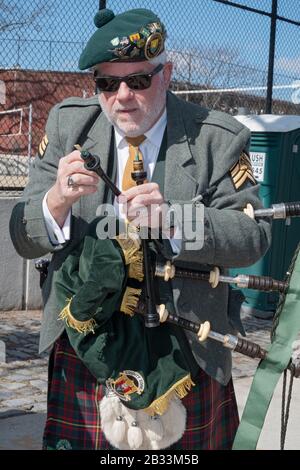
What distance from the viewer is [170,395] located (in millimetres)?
2031

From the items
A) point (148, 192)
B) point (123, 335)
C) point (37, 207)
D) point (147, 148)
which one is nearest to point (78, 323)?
point (123, 335)

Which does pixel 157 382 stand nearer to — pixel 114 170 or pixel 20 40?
pixel 114 170

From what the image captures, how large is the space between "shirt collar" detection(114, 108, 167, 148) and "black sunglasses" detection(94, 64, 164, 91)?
0.16 meters

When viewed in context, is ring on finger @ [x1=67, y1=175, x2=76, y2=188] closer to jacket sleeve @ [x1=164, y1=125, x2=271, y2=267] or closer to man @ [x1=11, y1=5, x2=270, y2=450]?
man @ [x1=11, y1=5, x2=270, y2=450]

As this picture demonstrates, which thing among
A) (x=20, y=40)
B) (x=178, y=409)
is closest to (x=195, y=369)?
(x=178, y=409)

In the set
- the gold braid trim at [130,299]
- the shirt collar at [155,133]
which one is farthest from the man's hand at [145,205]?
the shirt collar at [155,133]

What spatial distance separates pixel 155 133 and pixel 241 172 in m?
0.29

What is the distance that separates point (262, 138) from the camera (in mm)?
6789

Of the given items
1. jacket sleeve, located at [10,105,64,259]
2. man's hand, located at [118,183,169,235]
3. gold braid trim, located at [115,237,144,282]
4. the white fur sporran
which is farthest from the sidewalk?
man's hand, located at [118,183,169,235]

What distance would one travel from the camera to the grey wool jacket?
76.6 inches

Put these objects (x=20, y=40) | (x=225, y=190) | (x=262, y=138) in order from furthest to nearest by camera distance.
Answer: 1. (x=262, y=138)
2. (x=20, y=40)
3. (x=225, y=190)

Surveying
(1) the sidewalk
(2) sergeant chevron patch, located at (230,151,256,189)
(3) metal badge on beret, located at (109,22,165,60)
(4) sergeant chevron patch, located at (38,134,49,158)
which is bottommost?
(1) the sidewalk

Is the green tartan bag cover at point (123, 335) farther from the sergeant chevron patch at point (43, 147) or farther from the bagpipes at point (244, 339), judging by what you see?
the sergeant chevron patch at point (43, 147)

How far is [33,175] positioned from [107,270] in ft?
1.44
